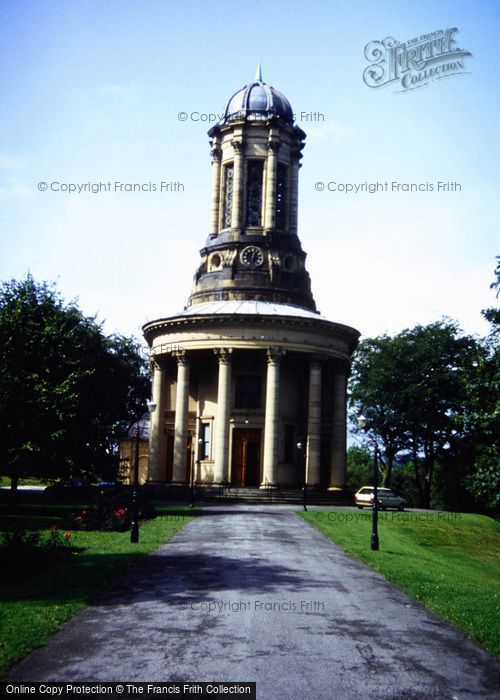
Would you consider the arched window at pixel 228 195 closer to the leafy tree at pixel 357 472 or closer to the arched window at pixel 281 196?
the arched window at pixel 281 196

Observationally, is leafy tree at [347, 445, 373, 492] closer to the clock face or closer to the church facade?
the church facade

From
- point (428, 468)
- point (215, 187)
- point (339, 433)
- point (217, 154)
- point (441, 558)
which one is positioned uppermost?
point (217, 154)

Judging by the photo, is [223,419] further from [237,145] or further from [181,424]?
[237,145]

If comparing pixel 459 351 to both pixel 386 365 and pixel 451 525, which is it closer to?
pixel 386 365

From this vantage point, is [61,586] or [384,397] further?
[384,397]

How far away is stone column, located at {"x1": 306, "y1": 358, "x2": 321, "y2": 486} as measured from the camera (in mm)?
48250

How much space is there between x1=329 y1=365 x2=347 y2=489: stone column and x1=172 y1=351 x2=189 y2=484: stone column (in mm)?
10421

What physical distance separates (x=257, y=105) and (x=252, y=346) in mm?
21805

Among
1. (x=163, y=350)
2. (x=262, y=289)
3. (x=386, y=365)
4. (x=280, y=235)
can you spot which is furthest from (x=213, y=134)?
(x=386, y=365)

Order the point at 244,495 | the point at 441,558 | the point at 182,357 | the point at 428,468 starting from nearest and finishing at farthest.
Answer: the point at 441,558
the point at 244,495
the point at 182,357
the point at 428,468

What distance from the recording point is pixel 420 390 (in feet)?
190

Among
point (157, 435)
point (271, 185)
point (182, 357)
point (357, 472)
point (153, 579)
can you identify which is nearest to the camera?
point (153, 579)

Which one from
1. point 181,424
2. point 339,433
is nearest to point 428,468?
point 339,433

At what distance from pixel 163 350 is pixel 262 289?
849 centimetres
